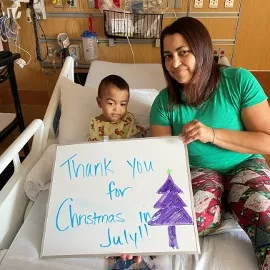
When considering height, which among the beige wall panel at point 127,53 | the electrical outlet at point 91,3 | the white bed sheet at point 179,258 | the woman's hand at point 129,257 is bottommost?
the white bed sheet at point 179,258

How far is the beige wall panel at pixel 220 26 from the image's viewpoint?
2.31 meters

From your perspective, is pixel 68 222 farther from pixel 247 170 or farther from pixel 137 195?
pixel 247 170

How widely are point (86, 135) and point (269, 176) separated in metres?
0.89

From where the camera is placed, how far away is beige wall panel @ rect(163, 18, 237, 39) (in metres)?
2.31

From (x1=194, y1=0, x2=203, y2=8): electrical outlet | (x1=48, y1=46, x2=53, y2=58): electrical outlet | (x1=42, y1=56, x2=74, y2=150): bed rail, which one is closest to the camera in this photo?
(x1=42, y1=56, x2=74, y2=150): bed rail

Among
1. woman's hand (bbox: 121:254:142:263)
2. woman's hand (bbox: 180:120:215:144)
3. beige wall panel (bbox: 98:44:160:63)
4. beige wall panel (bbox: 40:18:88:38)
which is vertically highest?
beige wall panel (bbox: 40:18:88:38)

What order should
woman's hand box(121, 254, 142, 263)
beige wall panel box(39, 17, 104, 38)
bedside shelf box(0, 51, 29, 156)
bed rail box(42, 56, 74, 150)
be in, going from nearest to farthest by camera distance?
woman's hand box(121, 254, 142, 263) → bed rail box(42, 56, 74, 150) → bedside shelf box(0, 51, 29, 156) → beige wall panel box(39, 17, 104, 38)

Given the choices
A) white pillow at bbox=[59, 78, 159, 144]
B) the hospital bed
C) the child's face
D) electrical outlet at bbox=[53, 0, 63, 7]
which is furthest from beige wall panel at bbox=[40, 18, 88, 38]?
the child's face

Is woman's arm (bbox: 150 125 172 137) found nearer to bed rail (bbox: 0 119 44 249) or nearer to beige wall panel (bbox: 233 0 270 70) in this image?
bed rail (bbox: 0 119 44 249)

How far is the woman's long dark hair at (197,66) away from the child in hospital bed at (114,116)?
23 cm

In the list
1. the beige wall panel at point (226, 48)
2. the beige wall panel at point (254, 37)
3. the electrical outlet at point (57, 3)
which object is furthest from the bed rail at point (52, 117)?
the beige wall panel at point (254, 37)

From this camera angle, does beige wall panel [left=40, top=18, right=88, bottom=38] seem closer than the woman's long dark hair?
No

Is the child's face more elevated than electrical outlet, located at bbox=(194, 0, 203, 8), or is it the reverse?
electrical outlet, located at bbox=(194, 0, 203, 8)

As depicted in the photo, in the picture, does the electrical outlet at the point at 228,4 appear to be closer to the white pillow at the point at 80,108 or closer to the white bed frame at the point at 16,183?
the white pillow at the point at 80,108
